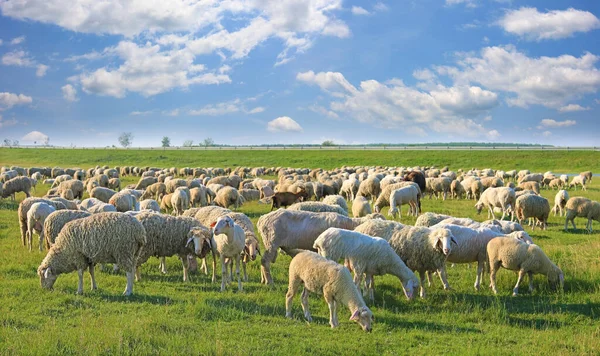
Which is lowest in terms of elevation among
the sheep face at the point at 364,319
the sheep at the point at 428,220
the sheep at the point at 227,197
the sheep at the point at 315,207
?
the sheep face at the point at 364,319

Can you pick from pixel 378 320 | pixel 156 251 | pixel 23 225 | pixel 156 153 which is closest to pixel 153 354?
pixel 378 320

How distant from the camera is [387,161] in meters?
67.8

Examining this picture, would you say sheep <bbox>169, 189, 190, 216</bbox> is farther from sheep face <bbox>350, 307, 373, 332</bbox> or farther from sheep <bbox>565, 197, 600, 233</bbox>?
sheep <bbox>565, 197, 600, 233</bbox>

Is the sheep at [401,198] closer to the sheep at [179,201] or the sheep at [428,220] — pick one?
the sheep at [428,220]

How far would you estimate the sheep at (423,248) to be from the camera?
978 centimetres

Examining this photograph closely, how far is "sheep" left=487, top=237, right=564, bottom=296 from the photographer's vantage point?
9820mm

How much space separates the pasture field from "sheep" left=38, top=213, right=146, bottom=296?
44cm

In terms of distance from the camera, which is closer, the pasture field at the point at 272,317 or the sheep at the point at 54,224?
the pasture field at the point at 272,317

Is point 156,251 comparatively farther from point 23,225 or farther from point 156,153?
point 156,153

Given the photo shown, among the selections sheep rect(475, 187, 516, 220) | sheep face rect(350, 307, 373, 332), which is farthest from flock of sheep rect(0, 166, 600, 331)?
sheep rect(475, 187, 516, 220)

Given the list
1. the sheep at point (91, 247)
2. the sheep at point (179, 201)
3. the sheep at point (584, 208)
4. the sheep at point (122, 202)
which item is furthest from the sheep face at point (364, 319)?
the sheep at point (179, 201)

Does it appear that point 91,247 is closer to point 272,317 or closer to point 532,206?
point 272,317

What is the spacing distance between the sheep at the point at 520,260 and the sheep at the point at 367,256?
218 centimetres

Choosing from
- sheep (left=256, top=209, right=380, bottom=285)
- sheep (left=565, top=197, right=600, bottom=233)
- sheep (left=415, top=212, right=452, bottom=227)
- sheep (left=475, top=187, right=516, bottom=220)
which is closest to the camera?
sheep (left=256, top=209, right=380, bottom=285)
